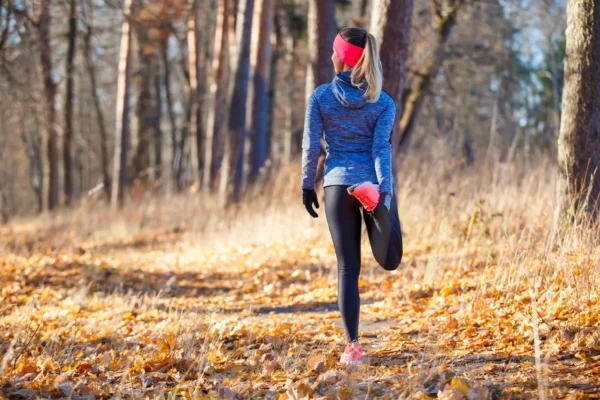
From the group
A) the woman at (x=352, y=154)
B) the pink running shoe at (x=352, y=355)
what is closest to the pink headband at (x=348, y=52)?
the woman at (x=352, y=154)

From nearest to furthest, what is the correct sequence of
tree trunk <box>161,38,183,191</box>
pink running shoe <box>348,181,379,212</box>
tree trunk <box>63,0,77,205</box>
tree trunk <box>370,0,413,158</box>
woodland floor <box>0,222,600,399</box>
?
woodland floor <box>0,222,600,399</box>
pink running shoe <box>348,181,379,212</box>
tree trunk <box>370,0,413,158</box>
tree trunk <box>63,0,77,205</box>
tree trunk <box>161,38,183,191</box>

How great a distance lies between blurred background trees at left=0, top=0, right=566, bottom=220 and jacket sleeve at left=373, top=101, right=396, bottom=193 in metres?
3.47

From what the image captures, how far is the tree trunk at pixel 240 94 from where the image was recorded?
13.3m

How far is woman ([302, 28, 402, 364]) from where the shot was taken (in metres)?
3.99

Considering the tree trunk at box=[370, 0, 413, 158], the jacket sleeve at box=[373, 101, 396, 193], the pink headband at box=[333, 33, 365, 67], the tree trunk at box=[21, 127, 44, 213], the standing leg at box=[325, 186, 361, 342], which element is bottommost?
the tree trunk at box=[21, 127, 44, 213]

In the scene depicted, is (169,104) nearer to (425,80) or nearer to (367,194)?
(425,80)

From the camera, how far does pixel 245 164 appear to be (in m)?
14.1

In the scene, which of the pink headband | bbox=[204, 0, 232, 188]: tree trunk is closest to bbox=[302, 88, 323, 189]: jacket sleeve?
the pink headband

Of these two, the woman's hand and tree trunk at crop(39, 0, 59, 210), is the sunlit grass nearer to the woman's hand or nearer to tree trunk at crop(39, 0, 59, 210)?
the woman's hand

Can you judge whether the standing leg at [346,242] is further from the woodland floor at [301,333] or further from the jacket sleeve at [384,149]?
the woodland floor at [301,333]

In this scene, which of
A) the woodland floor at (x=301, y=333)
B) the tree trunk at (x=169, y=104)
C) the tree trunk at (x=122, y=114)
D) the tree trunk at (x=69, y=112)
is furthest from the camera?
the tree trunk at (x=169, y=104)

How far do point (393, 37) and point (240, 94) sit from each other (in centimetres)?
657

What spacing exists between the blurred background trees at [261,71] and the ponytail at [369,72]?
349cm

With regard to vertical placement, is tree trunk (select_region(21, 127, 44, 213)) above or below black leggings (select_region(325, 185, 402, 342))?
below
